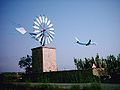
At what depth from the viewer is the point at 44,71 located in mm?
26078

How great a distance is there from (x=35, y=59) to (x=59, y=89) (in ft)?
56.8

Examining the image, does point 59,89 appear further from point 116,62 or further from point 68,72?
point 116,62

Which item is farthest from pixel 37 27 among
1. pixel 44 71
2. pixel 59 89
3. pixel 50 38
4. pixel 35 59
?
pixel 59 89

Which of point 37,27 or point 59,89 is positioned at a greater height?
point 37,27

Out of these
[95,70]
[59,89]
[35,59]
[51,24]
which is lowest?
[59,89]

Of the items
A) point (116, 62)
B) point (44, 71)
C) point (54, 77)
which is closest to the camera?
point (54, 77)

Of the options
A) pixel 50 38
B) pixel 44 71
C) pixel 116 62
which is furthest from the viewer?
pixel 116 62

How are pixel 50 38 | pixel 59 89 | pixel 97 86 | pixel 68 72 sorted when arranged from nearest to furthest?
pixel 97 86, pixel 59 89, pixel 68 72, pixel 50 38

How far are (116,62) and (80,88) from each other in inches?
974

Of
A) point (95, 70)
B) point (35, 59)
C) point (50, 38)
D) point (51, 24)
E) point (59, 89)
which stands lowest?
point (59, 89)

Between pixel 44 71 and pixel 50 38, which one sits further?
pixel 50 38

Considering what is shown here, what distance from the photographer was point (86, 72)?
1914 centimetres

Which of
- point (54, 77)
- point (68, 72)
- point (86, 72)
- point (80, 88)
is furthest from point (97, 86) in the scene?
point (54, 77)

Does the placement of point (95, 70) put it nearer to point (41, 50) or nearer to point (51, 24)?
point (41, 50)
